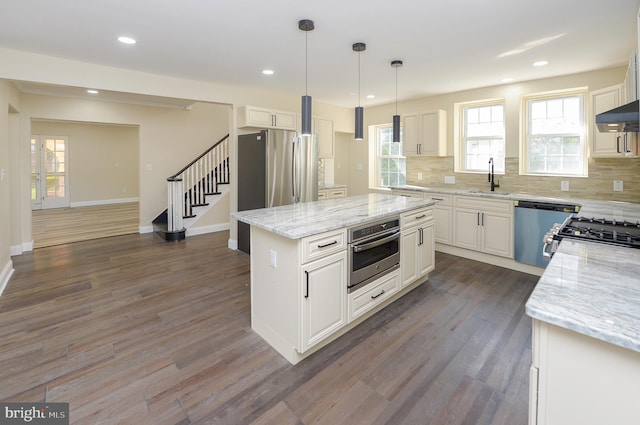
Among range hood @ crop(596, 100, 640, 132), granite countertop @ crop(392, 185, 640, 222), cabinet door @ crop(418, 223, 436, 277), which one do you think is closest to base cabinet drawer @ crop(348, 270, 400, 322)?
cabinet door @ crop(418, 223, 436, 277)

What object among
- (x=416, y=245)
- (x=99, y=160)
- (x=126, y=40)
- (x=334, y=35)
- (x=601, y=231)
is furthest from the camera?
(x=99, y=160)

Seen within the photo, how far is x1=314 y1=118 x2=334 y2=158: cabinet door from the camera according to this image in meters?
5.97

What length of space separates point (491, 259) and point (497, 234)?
0.39 m

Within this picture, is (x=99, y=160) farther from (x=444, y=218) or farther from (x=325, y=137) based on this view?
(x=444, y=218)

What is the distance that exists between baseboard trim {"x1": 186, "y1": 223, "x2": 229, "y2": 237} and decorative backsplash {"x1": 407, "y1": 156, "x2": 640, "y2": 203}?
391 centimetres

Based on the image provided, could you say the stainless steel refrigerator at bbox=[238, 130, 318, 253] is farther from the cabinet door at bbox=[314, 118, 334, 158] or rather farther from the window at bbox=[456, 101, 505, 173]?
the window at bbox=[456, 101, 505, 173]

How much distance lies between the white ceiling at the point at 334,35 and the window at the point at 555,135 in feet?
1.43

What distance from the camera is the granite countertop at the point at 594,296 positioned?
36.9 inches

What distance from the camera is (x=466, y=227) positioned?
15.2 feet

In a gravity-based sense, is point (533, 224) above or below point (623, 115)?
below

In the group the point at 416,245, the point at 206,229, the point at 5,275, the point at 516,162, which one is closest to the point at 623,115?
the point at 416,245

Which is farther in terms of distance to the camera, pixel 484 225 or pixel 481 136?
pixel 481 136

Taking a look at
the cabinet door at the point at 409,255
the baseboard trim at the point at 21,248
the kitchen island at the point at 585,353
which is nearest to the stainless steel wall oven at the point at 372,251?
the cabinet door at the point at 409,255

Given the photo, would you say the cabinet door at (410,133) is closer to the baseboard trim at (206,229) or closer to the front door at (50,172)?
the baseboard trim at (206,229)
